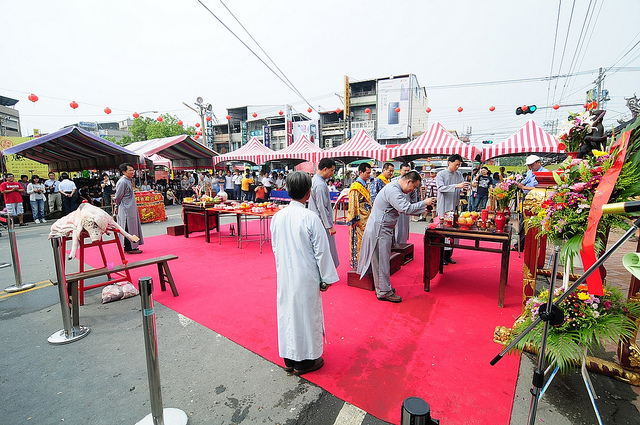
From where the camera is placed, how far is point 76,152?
907 cm

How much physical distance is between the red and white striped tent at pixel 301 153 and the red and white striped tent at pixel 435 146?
144 inches

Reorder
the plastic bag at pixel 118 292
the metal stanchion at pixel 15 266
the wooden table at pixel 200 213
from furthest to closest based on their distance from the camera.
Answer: the wooden table at pixel 200 213 < the metal stanchion at pixel 15 266 < the plastic bag at pixel 118 292

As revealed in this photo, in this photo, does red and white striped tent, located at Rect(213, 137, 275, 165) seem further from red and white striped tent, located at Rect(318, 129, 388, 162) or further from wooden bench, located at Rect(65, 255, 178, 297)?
wooden bench, located at Rect(65, 255, 178, 297)

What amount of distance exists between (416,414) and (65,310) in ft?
11.5

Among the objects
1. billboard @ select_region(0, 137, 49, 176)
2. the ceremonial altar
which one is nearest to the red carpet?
the ceremonial altar

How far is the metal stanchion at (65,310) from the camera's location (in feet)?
9.82

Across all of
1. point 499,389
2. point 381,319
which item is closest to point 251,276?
point 381,319

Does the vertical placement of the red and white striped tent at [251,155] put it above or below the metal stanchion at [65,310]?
above

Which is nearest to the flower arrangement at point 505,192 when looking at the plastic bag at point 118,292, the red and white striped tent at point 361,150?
the plastic bag at point 118,292

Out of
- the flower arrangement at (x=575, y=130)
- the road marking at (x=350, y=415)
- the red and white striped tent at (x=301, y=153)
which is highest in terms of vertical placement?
the red and white striped tent at (x=301, y=153)

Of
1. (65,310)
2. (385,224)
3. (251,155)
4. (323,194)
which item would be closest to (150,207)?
(251,155)

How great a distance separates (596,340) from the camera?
206 cm

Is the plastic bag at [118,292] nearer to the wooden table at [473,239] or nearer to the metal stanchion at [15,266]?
the metal stanchion at [15,266]

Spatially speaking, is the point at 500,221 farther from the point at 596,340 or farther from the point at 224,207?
the point at 224,207
